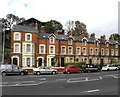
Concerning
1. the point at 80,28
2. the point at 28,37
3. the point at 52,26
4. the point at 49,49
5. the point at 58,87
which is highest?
the point at 52,26

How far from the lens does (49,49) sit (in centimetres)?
5809

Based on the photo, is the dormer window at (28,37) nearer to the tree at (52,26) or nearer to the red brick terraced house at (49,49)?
the red brick terraced house at (49,49)

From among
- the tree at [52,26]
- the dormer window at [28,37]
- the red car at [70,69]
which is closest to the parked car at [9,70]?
the red car at [70,69]

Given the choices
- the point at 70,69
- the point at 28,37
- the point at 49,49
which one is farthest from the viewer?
the point at 49,49

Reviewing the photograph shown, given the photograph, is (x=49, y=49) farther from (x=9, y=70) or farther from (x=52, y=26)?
(x=52, y=26)

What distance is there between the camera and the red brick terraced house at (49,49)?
5331cm

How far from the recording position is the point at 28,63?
54.2m

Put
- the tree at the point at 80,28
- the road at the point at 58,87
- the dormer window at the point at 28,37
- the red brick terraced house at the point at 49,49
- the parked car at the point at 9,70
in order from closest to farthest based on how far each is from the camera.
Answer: the road at the point at 58,87
the parked car at the point at 9,70
the red brick terraced house at the point at 49,49
the dormer window at the point at 28,37
the tree at the point at 80,28

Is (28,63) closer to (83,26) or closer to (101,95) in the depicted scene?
(101,95)

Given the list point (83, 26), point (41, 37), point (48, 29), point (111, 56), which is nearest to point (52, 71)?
point (41, 37)

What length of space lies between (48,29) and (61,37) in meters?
27.9

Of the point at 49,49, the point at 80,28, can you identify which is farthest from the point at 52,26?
the point at 49,49

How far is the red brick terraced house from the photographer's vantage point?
53.3m

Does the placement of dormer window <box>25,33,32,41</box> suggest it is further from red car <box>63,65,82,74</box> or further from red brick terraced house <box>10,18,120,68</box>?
red car <box>63,65,82,74</box>
